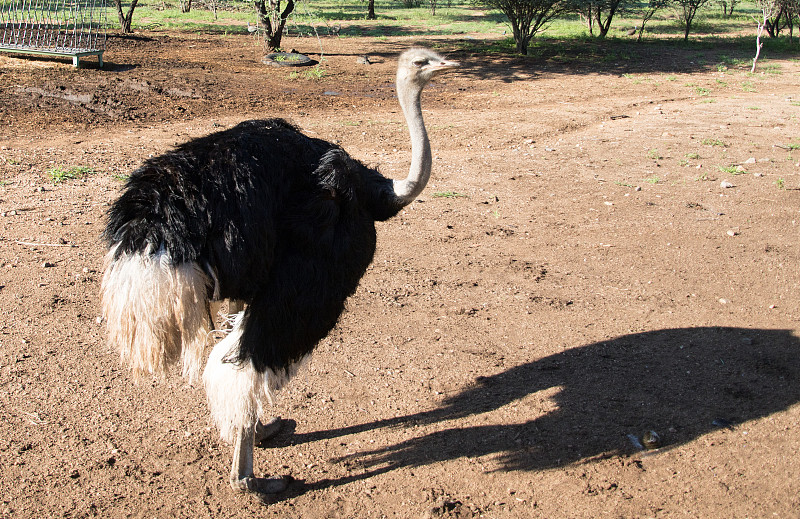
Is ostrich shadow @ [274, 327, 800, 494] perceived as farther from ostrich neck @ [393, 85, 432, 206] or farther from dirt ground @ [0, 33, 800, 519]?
ostrich neck @ [393, 85, 432, 206]

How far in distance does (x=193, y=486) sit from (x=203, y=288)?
1142 millimetres

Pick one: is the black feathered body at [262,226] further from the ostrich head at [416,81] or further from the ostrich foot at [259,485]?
the ostrich foot at [259,485]

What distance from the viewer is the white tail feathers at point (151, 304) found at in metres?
2.70

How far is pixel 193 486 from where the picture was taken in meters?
3.40

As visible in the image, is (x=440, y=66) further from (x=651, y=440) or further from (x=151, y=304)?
(x=651, y=440)

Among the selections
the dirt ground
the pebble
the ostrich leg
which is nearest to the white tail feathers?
the ostrich leg

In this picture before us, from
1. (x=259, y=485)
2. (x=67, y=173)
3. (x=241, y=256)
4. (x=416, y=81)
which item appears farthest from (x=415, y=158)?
(x=67, y=173)

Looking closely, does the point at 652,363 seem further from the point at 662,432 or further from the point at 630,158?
the point at 630,158

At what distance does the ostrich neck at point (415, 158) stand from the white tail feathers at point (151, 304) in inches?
44.0

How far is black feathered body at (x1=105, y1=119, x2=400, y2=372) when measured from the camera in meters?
2.79

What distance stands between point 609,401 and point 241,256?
2.40 m

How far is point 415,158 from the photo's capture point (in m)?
3.56

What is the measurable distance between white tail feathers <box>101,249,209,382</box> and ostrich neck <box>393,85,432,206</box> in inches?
44.0

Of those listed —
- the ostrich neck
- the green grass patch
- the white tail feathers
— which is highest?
the ostrich neck
